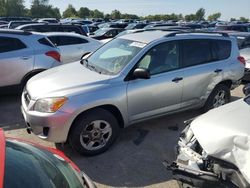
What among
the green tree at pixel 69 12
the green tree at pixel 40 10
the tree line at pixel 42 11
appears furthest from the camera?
the green tree at pixel 69 12

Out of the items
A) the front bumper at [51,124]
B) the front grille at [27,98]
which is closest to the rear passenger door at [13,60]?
the front grille at [27,98]

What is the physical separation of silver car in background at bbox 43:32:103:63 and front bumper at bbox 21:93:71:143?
5892 mm

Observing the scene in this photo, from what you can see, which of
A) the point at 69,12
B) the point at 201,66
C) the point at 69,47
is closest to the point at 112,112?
the point at 201,66

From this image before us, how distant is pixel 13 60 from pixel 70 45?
11.7ft

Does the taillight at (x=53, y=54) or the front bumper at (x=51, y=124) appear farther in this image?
the taillight at (x=53, y=54)

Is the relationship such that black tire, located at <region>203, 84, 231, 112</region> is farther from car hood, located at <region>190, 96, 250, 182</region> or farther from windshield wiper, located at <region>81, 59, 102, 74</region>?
car hood, located at <region>190, 96, 250, 182</region>

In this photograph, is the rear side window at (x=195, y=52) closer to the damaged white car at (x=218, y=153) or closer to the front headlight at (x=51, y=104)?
the damaged white car at (x=218, y=153)

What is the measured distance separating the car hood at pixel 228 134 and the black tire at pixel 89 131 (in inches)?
54.7

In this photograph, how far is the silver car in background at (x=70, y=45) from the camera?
10062mm

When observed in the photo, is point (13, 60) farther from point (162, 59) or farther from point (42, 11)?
point (42, 11)

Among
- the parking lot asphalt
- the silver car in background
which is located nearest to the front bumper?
the parking lot asphalt

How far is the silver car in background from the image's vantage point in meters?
10.1

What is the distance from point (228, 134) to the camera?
2.88 meters

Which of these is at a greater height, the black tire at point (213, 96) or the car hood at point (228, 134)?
the car hood at point (228, 134)
